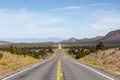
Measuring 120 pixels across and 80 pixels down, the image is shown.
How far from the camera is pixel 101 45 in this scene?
102812 millimetres

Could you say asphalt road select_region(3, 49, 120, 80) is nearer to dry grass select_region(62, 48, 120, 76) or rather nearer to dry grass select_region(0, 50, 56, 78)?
dry grass select_region(0, 50, 56, 78)

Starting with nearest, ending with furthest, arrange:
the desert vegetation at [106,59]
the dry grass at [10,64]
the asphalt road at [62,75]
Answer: the asphalt road at [62,75] → the dry grass at [10,64] → the desert vegetation at [106,59]

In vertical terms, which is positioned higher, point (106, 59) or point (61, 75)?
point (106, 59)

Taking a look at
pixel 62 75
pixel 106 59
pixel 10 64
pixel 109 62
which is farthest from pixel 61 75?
pixel 106 59

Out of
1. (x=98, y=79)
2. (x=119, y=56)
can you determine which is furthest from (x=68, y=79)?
(x=119, y=56)

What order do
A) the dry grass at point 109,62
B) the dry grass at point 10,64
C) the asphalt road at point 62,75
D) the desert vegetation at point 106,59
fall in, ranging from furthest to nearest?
the desert vegetation at point 106,59 < the dry grass at point 109,62 < the dry grass at point 10,64 < the asphalt road at point 62,75

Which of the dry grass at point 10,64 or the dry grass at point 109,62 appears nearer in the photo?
the dry grass at point 10,64

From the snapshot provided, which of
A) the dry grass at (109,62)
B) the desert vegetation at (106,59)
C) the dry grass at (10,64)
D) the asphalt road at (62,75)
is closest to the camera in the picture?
the asphalt road at (62,75)

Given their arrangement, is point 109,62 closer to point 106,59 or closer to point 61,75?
point 106,59

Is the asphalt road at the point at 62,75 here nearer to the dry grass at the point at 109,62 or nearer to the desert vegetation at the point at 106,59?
the desert vegetation at the point at 106,59

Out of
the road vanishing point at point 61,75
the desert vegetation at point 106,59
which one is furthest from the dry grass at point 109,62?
the road vanishing point at point 61,75

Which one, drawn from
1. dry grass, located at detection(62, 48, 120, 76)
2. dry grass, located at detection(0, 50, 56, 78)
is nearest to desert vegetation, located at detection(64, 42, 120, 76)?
dry grass, located at detection(62, 48, 120, 76)

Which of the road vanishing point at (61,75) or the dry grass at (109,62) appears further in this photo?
the dry grass at (109,62)

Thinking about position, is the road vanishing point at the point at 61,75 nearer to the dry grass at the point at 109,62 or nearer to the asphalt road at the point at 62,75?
the asphalt road at the point at 62,75
